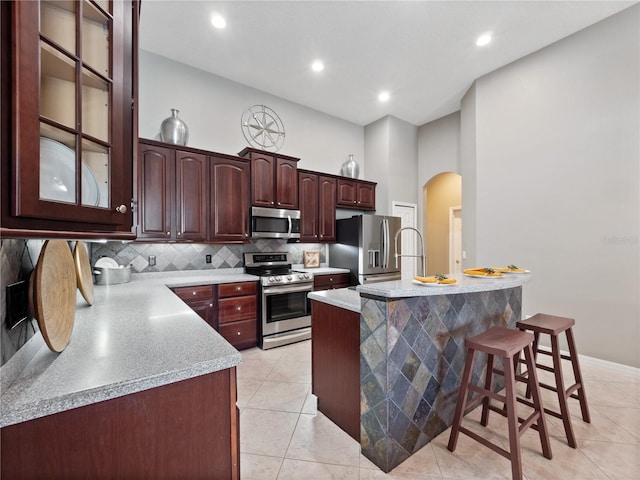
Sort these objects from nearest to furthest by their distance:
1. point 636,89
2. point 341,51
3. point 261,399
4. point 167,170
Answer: point 261,399
point 636,89
point 167,170
point 341,51

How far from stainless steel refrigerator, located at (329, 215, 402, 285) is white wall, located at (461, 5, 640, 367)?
1290mm

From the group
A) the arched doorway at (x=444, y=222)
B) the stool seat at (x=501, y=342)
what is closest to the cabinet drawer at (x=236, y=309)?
the stool seat at (x=501, y=342)

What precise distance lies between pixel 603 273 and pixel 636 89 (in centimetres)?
177

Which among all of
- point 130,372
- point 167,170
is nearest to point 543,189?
point 130,372

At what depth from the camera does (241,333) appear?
3.23 metres

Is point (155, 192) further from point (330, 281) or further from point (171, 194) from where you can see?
point (330, 281)

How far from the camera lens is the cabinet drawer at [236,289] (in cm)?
309

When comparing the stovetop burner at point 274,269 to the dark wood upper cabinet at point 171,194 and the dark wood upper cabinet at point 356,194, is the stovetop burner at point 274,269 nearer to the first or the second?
the dark wood upper cabinet at point 171,194

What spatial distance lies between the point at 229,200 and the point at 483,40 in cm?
344

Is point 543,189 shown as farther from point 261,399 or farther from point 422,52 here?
point 261,399

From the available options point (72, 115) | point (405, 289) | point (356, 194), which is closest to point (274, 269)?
point (356, 194)

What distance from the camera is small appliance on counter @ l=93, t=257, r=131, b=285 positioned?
8.51 feet

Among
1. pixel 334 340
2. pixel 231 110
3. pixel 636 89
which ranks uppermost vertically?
pixel 231 110

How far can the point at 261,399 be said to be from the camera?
2.27 m
